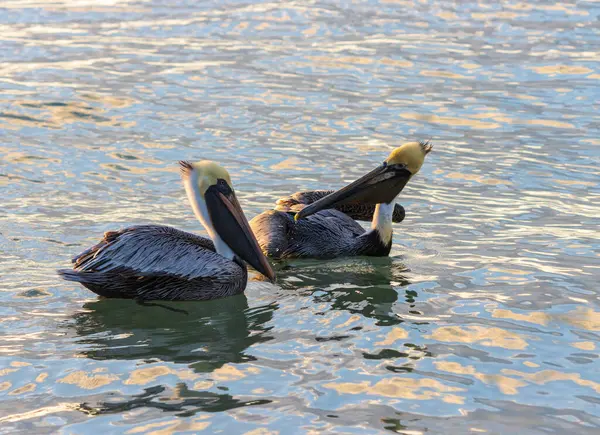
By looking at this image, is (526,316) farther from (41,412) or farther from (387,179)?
(41,412)

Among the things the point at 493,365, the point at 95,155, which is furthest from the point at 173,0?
the point at 493,365

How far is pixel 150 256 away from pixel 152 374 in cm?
116

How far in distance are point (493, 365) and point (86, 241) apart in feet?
11.1

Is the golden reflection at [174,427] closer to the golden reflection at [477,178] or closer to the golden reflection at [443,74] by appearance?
the golden reflection at [477,178]

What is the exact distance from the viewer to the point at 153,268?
6414mm

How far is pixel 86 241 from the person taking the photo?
7.75m

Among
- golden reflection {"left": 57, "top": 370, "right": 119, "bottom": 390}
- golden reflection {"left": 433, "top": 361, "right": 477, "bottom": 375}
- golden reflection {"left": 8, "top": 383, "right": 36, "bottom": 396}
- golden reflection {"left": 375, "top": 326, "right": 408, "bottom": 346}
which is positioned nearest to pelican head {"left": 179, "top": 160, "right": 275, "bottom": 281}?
golden reflection {"left": 375, "top": 326, "right": 408, "bottom": 346}

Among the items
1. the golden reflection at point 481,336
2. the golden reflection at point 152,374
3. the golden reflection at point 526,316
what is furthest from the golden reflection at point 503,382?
the golden reflection at point 152,374

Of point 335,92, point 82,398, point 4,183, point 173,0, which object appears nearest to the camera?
point 82,398

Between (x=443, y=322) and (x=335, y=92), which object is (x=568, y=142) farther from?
(x=443, y=322)

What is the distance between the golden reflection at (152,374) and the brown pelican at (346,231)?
2333mm

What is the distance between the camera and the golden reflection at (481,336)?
598 cm

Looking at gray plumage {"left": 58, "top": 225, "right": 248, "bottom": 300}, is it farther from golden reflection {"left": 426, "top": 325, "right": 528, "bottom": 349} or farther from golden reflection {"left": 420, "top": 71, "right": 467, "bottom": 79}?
golden reflection {"left": 420, "top": 71, "right": 467, "bottom": 79}

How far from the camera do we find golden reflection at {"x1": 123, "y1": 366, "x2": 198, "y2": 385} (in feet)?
17.6
